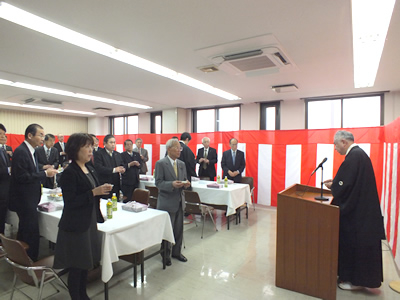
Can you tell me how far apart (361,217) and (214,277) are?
5.61 ft

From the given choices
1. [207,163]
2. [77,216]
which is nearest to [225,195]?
[207,163]

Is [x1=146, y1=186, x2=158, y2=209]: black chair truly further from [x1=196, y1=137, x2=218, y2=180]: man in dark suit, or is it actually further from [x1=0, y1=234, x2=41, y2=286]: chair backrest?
[x1=0, y1=234, x2=41, y2=286]: chair backrest

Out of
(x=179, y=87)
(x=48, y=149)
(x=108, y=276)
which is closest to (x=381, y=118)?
(x=179, y=87)

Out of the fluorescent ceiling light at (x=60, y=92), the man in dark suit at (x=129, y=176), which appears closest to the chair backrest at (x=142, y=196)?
the man in dark suit at (x=129, y=176)

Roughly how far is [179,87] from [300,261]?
4.05 metres

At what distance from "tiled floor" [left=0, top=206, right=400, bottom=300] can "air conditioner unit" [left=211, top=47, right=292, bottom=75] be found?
2.70m

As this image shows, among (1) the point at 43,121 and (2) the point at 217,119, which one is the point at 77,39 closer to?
(2) the point at 217,119

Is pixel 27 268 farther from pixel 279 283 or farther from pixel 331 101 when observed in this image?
pixel 331 101

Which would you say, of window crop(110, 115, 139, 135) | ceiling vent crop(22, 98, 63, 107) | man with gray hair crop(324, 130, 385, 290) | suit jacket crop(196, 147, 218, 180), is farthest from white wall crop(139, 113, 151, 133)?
man with gray hair crop(324, 130, 385, 290)

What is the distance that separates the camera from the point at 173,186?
296 cm

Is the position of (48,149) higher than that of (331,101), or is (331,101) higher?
(331,101)

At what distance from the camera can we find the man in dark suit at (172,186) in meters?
3.02

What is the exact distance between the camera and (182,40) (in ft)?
9.71

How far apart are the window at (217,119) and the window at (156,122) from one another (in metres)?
1.46
